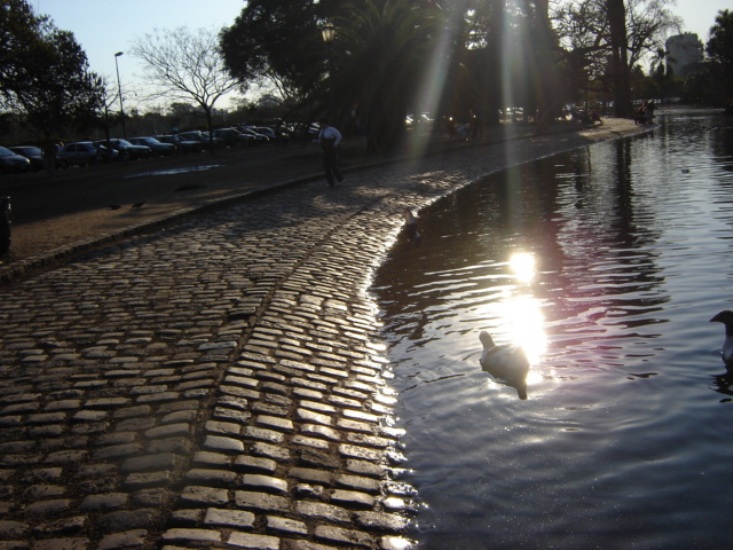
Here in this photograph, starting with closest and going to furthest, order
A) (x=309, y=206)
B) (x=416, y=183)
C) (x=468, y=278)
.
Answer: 1. (x=468, y=278)
2. (x=309, y=206)
3. (x=416, y=183)

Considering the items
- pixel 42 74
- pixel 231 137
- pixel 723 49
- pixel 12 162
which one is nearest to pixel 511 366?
pixel 42 74

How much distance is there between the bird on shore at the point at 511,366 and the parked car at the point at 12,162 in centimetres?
4118

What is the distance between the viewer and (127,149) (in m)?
52.9

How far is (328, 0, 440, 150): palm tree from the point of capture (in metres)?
34.3

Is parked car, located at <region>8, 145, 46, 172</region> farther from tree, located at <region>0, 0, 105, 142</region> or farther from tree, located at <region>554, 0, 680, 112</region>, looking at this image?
tree, located at <region>554, 0, 680, 112</region>

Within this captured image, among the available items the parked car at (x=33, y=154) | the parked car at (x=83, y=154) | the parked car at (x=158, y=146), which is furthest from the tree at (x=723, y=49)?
the parked car at (x=33, y=154)

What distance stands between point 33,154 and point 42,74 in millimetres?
17974

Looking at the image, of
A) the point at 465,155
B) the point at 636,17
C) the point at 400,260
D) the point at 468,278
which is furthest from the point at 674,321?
the point at 636,17

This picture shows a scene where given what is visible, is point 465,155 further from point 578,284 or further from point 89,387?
point 89,387

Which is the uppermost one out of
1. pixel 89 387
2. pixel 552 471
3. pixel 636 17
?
pixel 636 17

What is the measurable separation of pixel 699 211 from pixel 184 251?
7870 mm

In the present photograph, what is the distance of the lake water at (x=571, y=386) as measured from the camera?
3896 millimetres

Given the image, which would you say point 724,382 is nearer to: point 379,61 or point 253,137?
point 379,61

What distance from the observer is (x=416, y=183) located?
855 inches
